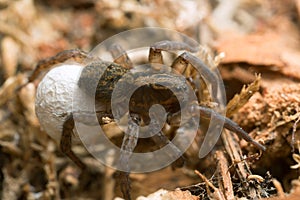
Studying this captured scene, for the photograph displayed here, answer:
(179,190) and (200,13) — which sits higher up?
(200,13)

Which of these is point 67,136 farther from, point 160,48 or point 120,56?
point 160,48

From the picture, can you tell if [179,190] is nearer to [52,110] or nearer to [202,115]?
[202,115]

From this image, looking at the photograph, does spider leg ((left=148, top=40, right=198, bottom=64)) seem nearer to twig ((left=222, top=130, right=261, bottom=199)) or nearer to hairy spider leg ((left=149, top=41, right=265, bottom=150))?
hairy spider leg ((left=149, top=41, right=265, bottom=150))

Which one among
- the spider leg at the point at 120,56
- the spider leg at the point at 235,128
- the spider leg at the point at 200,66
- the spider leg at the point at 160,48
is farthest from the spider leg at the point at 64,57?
the spider leg at the point at 235,128

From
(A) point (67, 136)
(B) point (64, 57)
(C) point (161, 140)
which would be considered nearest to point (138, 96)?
(C) point (161, 140)

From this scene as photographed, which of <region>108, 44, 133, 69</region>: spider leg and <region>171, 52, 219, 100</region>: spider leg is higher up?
<region>108, 44, 133, 69</region>: spider leg

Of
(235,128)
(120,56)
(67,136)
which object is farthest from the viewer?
(120,56)

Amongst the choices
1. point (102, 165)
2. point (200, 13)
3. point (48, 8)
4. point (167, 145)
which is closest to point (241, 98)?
point (167, 145)

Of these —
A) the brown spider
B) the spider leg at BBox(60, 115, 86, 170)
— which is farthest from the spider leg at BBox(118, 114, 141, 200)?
the spider leg at BBox(60, 115, 86, 170)
